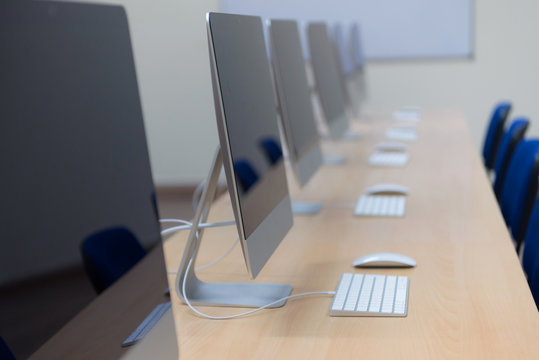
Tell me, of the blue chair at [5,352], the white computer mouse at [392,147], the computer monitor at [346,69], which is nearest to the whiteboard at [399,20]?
the computer monitor at [346,69]

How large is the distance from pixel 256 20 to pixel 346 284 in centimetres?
66

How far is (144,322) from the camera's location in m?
0.90

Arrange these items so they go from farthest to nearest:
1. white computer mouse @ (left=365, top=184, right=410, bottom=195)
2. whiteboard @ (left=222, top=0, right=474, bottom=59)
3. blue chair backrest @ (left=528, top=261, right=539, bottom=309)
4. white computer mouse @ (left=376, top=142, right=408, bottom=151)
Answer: whiteboard @ (left=222, top=0, right=474, bottom=59), white computer mouse @ (left=376, top=142, right=408, bottom=151), white computer mouse @ (left=365, top=184, right=410, bottom=195), blue chair backrest @ (left=528, top=261, right=539, bottom=309)

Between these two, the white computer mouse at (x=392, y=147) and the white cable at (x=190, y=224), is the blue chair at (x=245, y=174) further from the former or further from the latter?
the white computer mouse at (x=392, y=147)

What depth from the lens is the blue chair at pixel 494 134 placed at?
3.50 m

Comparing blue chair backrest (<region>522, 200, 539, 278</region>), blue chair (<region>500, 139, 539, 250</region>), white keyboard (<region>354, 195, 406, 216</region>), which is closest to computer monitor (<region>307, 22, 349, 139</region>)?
white keyboard (<region>354, 195, 406, 216</region>)

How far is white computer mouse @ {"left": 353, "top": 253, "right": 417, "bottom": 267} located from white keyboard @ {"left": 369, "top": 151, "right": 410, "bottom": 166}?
1.23 meters

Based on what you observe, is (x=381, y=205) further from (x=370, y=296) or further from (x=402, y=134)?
(x=402, y=134)

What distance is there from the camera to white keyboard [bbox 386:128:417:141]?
3.27m

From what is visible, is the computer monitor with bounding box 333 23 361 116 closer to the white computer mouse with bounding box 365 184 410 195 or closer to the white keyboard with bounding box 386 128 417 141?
the white keyboard with bounding box 386 128 417 141

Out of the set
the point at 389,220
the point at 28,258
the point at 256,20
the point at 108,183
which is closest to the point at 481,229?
the point at 389,220

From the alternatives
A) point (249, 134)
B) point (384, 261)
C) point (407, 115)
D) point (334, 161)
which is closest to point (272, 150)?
point (249, 134)

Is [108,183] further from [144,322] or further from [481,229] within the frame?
[481,229]

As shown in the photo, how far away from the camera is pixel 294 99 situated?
1786 mm
